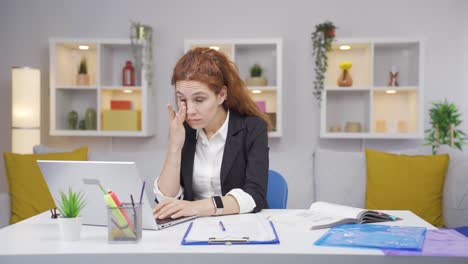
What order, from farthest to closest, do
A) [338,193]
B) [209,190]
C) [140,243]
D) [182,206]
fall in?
[338,193] < [209,190] < [182,206] < [140,243]

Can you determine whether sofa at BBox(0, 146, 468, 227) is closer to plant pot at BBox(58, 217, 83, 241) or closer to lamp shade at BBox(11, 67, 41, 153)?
lamp shade at BBox(11, 67, 41, 153)

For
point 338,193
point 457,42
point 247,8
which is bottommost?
point 338,193

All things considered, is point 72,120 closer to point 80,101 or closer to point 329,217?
point 80,101

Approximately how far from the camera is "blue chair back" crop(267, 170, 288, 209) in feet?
7.81

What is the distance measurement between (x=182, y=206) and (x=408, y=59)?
3662mm

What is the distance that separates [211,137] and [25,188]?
1.85 m

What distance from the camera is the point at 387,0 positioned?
495cm

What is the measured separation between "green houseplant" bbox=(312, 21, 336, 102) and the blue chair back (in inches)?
90.7

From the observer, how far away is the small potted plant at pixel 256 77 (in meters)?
4.79

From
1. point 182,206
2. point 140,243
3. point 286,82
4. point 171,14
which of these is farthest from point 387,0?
point 140,243

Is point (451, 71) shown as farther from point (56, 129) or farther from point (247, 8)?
point (56, 129)

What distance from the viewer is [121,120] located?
4.79m

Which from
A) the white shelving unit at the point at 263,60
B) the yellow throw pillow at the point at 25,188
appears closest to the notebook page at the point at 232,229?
the yellow throw pillow at the point at 25,188

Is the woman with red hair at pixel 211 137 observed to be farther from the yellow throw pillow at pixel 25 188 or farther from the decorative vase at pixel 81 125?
the decorative vase at pixel 81 125
